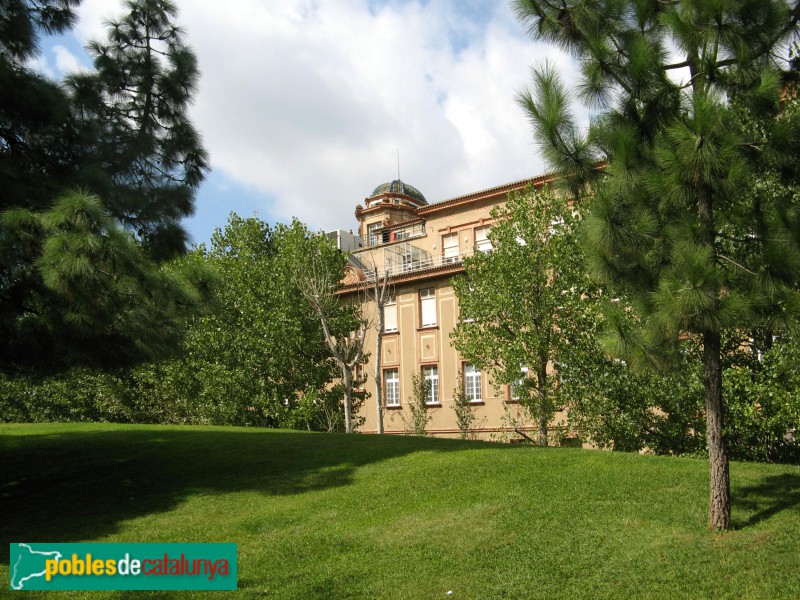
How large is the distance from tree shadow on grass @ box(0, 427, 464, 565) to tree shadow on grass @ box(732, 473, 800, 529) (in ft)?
21.1

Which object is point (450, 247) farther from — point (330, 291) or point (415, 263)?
point (330, 291)

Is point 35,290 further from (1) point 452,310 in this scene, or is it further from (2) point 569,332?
(1) point 452,310

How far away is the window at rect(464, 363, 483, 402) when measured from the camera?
33.1 metres

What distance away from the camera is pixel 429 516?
10.3 m

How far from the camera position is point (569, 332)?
21906mm

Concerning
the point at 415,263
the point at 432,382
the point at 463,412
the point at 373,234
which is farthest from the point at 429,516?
the point at 373,234

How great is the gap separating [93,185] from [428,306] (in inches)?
984

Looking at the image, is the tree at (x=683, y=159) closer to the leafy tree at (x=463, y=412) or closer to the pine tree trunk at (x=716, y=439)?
the pine tree trunk at (x=716, y=439)

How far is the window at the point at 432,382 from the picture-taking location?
34.6 metres

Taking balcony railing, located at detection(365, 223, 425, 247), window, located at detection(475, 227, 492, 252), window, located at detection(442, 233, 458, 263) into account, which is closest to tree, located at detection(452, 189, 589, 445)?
window, located at detection(475, 227, 492, 252)

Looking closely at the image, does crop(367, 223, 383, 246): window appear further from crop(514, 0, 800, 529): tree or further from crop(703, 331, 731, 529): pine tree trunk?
crop(703, 331, 731, 529): pine tree trunk

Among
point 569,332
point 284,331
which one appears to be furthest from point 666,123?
point 284,331

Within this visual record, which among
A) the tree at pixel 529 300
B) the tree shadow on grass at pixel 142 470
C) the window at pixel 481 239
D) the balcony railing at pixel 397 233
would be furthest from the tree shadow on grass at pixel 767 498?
the balcony railing at pixel 397 233

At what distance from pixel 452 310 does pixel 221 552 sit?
26.7 metres
